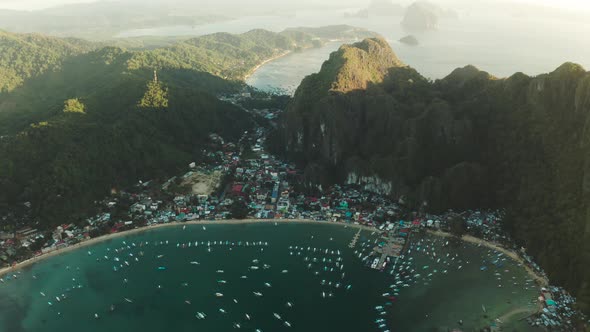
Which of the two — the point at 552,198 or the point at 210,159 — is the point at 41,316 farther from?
the point at 552,198

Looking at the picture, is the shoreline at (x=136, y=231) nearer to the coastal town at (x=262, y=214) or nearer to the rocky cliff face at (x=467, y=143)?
the coastal town at (x=262, y=214)

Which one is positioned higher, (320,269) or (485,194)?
(485,194)

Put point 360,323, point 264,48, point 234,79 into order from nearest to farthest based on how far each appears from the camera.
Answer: point 360,323, point 234,79, point 264,48

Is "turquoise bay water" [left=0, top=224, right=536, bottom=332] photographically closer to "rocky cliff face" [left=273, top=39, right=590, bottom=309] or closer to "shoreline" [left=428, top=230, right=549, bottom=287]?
"shoreline" [left=428, top=230, right=549, bottom=287]

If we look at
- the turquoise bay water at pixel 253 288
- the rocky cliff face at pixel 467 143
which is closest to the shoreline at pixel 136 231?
the turquoise bay water at pixel 253 288

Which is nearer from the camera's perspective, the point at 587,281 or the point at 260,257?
the point at 587,281

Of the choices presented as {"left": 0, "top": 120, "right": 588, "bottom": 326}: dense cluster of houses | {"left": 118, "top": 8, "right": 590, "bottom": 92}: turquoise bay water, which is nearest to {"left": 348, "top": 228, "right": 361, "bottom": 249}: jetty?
{"left": 0, "top": 120, "right": 588, "bottom": 326}: dense cluster of houses

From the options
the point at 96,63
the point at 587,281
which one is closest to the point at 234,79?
the point at 96,63
